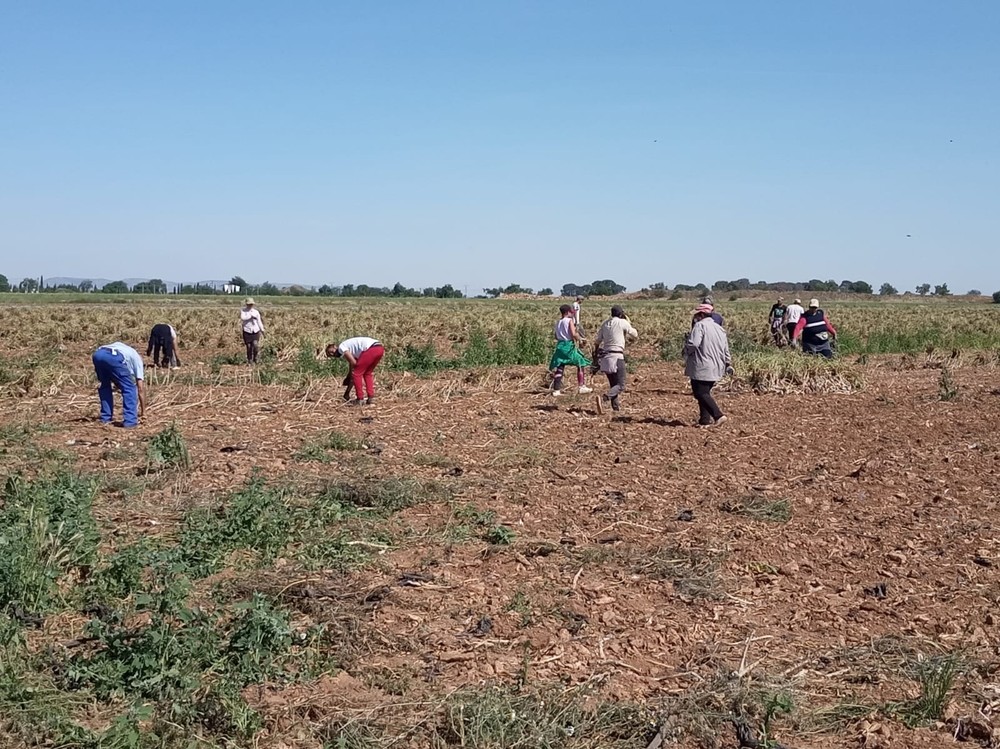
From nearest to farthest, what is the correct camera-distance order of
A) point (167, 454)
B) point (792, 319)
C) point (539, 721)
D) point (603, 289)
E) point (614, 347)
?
1. point (539, 721)
2. point (167, 454)
3. point (614, 347)
4. point (792, 319)
5. point (603, 289)

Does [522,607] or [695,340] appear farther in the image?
[695,340]

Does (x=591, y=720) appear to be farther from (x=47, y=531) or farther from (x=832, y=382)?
(x=832, y=382)

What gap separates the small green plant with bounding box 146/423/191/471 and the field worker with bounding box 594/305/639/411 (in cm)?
561

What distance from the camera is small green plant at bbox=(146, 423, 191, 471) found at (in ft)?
30.5

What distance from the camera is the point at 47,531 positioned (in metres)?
6.40

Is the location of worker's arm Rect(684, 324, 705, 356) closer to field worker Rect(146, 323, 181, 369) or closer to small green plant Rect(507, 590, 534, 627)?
small green plant Rect(507, 590, 534, 627)

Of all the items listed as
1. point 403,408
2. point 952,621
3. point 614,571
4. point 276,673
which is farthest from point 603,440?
point 276,673

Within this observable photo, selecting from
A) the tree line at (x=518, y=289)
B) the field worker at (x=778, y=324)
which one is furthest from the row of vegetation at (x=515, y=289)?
the field worker at (x=778, y=324)

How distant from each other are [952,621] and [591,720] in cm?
240

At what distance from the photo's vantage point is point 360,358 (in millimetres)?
13469

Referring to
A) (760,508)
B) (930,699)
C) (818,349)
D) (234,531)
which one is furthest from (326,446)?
(818,349)

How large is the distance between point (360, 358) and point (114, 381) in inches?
123

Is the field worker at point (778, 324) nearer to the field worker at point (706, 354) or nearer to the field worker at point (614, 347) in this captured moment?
the field worker at point (614, 347)

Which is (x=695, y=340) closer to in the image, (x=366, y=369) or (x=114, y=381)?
(x=366, y=369)
